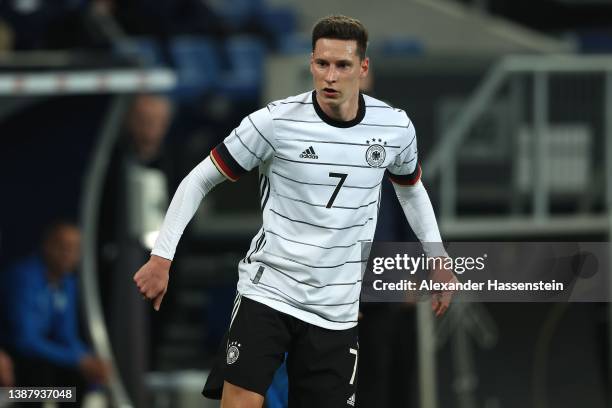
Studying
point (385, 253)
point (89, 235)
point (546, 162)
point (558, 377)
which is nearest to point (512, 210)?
point (546, 162)

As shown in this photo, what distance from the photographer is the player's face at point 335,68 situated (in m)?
4.87

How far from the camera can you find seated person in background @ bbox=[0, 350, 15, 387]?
25.7ft

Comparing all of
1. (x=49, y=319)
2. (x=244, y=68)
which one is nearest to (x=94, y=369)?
(x=49, y=319)

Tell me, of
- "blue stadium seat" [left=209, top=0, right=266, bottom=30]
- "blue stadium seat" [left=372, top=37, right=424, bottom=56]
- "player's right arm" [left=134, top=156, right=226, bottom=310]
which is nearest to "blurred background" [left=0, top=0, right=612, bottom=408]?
"player's right arm" [left=134, top=156, right=226, bottom=310]

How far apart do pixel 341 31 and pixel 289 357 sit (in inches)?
46.4

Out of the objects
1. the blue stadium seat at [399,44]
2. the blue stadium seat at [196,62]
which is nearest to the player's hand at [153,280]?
the blue stadium seat at [196,62]

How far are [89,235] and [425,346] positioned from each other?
217 centimetres

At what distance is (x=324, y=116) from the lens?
5004 millimetres

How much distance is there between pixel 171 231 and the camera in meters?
4.87

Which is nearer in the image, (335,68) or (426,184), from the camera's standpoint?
(335,68)

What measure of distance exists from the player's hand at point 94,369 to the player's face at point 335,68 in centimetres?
387

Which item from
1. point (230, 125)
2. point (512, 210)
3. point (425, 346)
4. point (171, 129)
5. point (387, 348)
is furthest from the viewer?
point (230, 125)

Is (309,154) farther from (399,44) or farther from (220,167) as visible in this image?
(399,44)

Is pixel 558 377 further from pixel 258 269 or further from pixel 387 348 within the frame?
pixel 258 269
